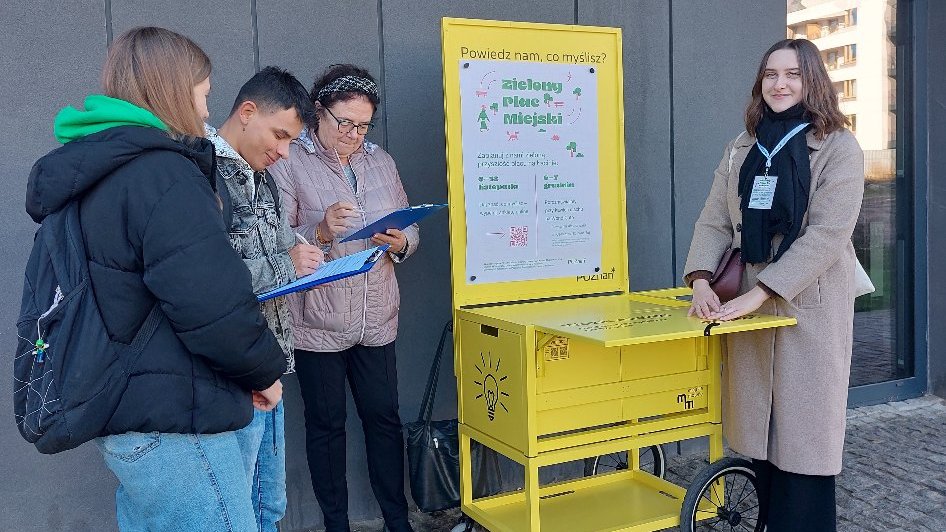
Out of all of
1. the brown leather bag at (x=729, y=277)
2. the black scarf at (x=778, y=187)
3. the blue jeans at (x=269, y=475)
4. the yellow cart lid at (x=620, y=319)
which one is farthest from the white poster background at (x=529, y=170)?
the blue jeans at (x=269, y=475)

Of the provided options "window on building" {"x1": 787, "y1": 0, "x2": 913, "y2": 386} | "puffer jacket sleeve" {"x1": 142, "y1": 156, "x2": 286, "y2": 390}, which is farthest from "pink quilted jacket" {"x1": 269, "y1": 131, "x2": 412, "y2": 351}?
"window on building" {"x1": 787, "y1": 0, "x2": 913, "y2": 386}

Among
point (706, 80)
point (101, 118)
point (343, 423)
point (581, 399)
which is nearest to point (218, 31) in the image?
point (343, 423)

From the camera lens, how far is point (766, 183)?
2.85 metres

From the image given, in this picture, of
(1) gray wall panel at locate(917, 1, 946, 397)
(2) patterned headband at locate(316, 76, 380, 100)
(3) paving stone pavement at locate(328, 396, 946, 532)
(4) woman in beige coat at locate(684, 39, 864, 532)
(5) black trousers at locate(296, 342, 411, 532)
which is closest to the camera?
(4) woman in beige coat at locate(684, 39, 864, 532)

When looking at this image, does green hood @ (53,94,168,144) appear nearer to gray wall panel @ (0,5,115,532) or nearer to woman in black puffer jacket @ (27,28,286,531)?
woman in black puffer jacket @ (27,28,286,531)

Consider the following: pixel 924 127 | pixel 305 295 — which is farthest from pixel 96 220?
pixel 924 127

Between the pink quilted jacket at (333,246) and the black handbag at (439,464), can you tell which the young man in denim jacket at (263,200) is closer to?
the pink quilted jacket at (333,246)

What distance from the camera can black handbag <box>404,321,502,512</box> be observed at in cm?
342

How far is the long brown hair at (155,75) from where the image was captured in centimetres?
171

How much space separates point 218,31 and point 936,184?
4623 millimetres

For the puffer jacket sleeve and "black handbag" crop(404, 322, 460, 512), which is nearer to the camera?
the puffer jacket sleeve

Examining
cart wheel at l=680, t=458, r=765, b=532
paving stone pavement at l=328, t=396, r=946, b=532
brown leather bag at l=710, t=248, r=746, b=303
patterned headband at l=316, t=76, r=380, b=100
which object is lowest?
paving stone pavement at l=328, t=396, r=946, b=532

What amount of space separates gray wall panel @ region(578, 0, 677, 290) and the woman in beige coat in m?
1.36

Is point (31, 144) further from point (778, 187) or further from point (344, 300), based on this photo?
point (778, 187)
